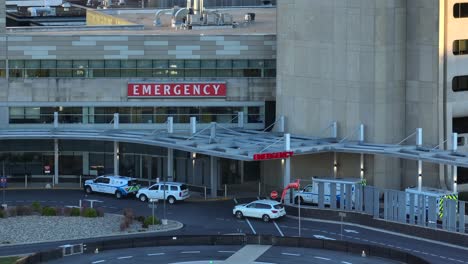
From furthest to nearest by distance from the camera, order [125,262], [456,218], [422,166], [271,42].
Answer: [271,42] → [422,166] → [456,218] → [125,262]

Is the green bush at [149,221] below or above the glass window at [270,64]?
below

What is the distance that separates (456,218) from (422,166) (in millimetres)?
11687

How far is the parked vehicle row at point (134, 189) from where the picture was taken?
100m

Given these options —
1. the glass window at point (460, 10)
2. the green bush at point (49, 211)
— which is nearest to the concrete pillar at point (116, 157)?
the green bush at point (49, 211)

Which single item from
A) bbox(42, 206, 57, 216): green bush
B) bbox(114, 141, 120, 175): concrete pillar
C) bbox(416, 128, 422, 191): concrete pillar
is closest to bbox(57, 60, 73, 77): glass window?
bbox(114, 141, 120, 175): concrete pillar

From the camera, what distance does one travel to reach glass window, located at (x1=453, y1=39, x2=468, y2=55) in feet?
330

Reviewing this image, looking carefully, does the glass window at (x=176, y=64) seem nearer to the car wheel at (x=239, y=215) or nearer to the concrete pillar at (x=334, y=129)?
the concrete pillar at (x=334, y=129)

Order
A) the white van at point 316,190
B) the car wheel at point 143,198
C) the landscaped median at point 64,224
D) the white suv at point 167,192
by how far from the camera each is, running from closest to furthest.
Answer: the landscaped median at point 64,224
the white van at point 316,190
the white suv at point 167,192
the car wheel at point 143,198

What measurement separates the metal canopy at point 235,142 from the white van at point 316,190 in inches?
84.1

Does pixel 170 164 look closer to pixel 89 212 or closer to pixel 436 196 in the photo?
pixel 89 212

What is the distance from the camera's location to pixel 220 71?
10875 centimetres

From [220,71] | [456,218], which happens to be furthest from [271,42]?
[456,218]

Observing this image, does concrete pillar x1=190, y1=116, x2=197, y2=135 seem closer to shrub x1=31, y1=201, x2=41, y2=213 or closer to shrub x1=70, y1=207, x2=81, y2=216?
shrub x1=70, y1=207, x2=81, y2=216

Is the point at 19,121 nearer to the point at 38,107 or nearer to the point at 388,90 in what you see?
the point at 38,107
